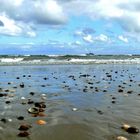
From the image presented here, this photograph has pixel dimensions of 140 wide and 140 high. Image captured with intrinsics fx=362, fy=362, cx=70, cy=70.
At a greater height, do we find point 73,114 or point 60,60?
point 60,60

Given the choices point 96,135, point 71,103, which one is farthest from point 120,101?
point 96,135

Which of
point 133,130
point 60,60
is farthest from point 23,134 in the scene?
point 60,60

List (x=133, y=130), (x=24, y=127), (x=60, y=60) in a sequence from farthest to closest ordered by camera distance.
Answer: (x=60, y=60), (x=24, y=127), (x=133, y=130)

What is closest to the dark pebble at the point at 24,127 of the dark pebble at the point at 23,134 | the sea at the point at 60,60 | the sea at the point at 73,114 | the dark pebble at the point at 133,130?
the sea at the point at 73,114

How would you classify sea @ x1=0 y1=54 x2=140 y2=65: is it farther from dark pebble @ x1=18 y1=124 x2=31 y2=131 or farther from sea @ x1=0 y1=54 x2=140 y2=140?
dark pebble @ x1=18 y1=124 x2=31 y2=131

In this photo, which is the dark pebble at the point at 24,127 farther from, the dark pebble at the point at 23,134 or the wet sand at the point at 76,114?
the dark pebble at the point at 23,134

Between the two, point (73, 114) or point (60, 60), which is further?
point (60, 60)

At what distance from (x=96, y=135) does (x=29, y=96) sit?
22.1ft

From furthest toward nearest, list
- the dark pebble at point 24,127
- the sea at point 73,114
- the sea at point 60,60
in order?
the sea at point 60,60, the dark pebble at point 24,127, the sea at point 73,114

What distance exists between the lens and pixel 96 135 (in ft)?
29.6

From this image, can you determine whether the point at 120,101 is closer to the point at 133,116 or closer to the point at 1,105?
the point at 133,116

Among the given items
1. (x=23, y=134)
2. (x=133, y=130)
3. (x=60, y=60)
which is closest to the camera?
(x=23, y=134)

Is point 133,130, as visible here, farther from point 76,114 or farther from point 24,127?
point 24,127

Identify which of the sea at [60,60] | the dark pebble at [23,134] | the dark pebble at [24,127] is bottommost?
the dark pebble at [23,134]
